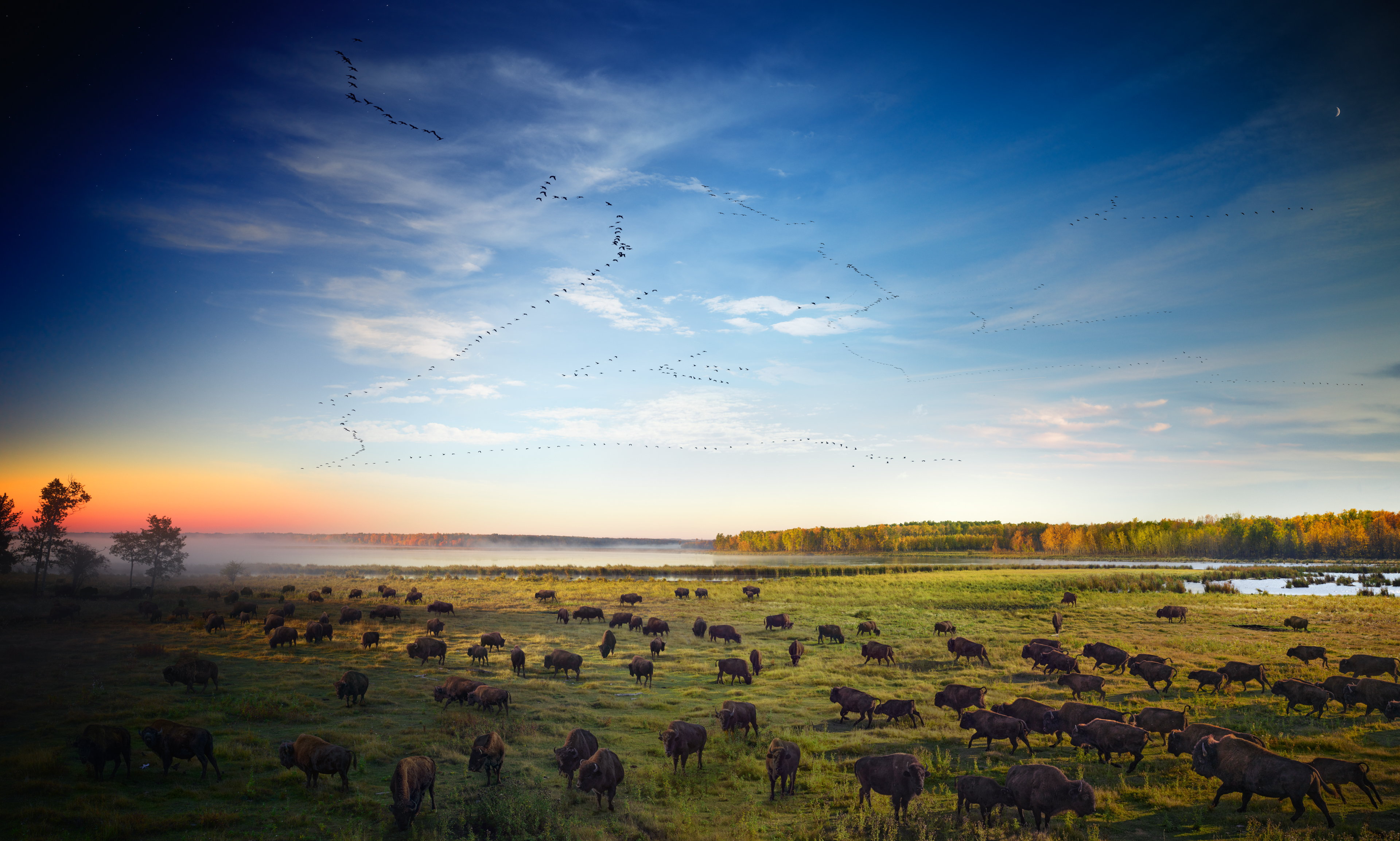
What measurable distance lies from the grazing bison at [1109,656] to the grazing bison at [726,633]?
53.9ft

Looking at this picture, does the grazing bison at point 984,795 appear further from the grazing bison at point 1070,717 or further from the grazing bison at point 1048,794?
the grazing bison at point 1070,717

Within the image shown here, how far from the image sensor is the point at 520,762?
15.2m

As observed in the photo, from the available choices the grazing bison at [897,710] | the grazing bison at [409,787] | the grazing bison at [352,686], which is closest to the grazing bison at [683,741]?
the grazing bison at [409,787]

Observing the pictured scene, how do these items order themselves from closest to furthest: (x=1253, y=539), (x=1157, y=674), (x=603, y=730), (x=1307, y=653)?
(x=603, y=730) → (x=1157, y=674) → (x=1307, y=653) → (x=1253, y=539)

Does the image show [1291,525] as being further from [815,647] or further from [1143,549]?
[815,647]

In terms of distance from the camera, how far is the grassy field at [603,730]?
11391 mm

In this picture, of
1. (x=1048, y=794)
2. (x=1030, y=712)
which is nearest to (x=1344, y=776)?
(x=1048, y=794)

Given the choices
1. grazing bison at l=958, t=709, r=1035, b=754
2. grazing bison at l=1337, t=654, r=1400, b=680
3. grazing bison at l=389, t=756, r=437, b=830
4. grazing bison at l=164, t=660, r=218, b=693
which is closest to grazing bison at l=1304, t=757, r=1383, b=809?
grazing bison at l=958, t=709, r=1035, b=754

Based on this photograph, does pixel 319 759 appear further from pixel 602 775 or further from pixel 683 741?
pixel 683 741

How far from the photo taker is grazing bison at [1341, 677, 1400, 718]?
58.5 feet

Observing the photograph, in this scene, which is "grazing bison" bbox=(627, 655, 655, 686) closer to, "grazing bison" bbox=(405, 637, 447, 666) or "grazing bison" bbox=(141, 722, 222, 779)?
"grazing bison" bbox=(405, 637, 447, 666)

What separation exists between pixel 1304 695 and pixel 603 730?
70.5 ft

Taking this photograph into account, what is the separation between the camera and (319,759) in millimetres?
12930

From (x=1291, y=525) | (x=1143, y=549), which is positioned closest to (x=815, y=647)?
(x=1143, y=549)
